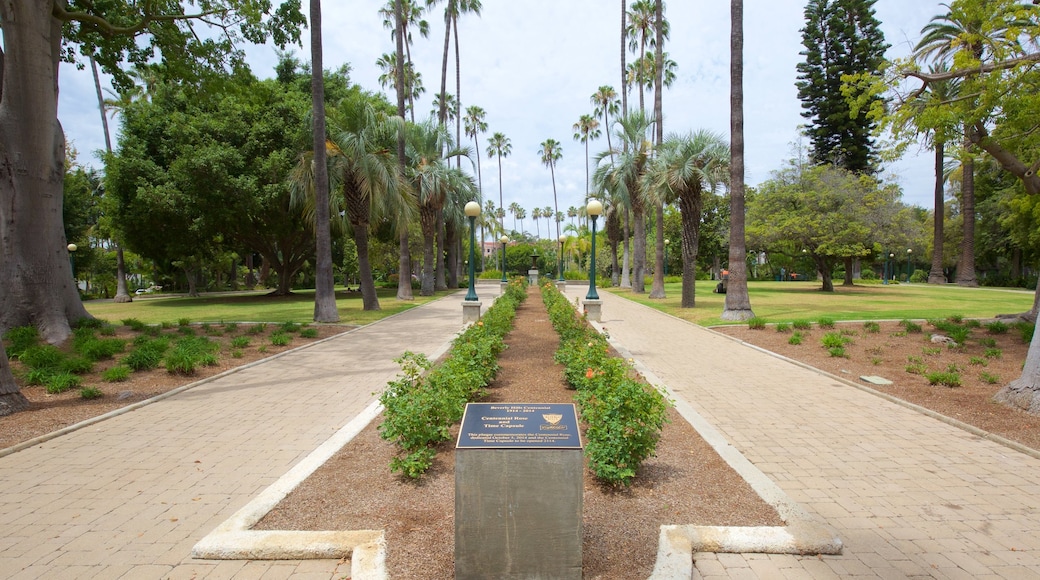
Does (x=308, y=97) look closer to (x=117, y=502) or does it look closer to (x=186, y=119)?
(x=186, y=119)

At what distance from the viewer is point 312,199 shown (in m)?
18.2

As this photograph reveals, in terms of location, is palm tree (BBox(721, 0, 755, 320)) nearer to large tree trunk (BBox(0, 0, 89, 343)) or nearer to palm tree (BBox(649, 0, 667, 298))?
palm tree (BBox(649, 0, 667, 298))

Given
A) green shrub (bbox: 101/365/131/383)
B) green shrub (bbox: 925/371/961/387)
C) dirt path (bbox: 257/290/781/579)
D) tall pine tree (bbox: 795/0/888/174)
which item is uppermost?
tall pine tree (bbox: 795/0/888/174)

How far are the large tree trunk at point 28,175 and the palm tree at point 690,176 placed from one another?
678 inches

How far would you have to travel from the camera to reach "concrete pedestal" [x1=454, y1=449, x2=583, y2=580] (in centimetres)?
282

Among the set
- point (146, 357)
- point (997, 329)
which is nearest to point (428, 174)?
point (146, 357)

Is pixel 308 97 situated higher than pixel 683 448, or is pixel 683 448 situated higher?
pixel 308 97

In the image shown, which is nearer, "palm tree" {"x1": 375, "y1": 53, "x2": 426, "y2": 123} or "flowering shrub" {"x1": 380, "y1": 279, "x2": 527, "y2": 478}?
"flowering shrub" {"x1": 380, "y1": 279, "x2": 527, "y2": 478}

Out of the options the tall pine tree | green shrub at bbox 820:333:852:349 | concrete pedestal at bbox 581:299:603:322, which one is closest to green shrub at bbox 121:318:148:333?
concrete pedestal at bbox 581:299:603:322

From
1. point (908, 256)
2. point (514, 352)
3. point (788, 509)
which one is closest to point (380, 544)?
point (788, 509)

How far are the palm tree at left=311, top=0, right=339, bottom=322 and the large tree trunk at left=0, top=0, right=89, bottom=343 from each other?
18.5 ft

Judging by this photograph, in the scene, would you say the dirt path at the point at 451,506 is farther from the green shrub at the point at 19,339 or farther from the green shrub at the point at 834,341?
the green shrub at the point at 19,339

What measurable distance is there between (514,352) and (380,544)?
7018 millimetres

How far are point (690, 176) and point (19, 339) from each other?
18.5 meters
